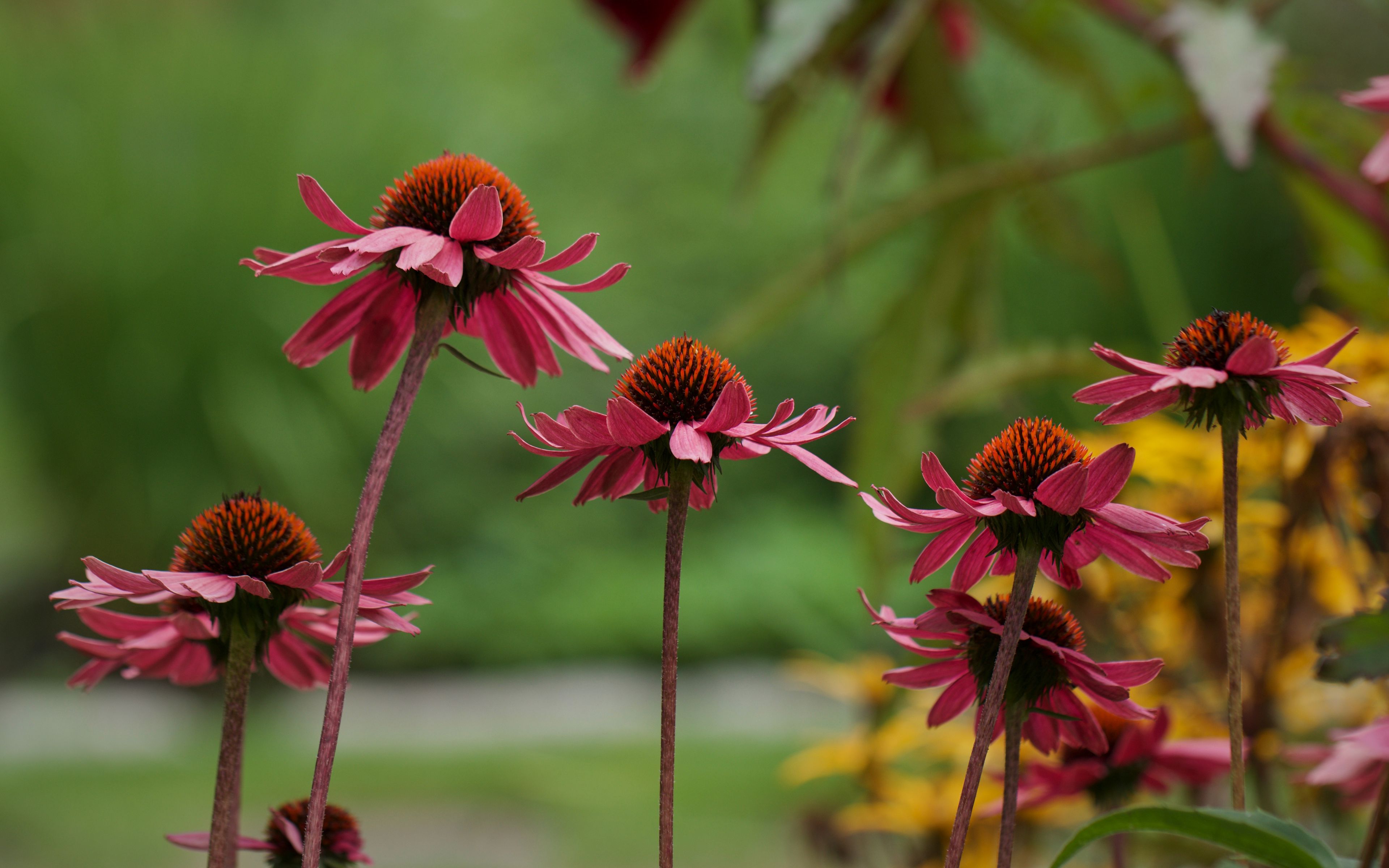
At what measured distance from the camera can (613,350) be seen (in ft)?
0.63

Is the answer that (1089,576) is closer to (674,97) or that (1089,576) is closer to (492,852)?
(492,852)

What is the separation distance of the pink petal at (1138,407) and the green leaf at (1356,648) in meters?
0.09

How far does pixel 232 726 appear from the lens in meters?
0.19

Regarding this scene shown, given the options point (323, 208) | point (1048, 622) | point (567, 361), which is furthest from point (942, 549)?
point (567, 361)

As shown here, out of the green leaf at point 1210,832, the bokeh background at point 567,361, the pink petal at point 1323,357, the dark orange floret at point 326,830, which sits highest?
the bokeh background at point 567,361

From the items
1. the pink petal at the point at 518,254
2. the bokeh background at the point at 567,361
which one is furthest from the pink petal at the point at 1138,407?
the bokeh background at the point at 567,361

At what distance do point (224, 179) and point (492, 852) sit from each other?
1.78 m

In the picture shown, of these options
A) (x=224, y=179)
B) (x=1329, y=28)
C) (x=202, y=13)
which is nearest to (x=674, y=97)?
(x=202, y=13)

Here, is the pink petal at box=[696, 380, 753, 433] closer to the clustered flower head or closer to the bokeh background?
the clustered flower head

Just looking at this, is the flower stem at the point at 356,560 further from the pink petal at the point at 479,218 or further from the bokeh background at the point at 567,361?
the bokeh background at the point at 567,361

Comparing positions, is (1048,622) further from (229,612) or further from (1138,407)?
(229,612)

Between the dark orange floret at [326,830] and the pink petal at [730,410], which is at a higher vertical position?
the pink petal at [730,410]

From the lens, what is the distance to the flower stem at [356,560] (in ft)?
0.53

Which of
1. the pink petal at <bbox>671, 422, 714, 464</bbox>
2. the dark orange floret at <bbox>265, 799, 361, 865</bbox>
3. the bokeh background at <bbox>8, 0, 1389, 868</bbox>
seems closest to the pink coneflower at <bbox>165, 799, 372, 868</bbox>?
the dark orange floret at <bbox>265, 799, 361, 865</bbox>
